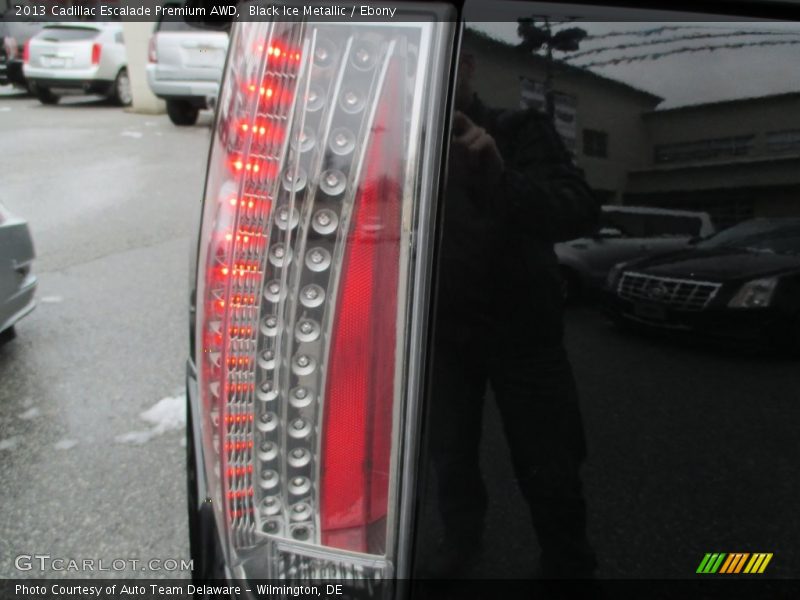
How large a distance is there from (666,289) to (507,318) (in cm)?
20

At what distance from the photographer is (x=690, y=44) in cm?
81

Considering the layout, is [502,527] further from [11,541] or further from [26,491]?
[26,491]

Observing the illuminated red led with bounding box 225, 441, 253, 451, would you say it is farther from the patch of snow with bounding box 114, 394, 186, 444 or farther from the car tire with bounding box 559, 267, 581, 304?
the patch of snow with bounding box 114, 394, 186, 444

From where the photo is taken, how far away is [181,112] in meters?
11.0

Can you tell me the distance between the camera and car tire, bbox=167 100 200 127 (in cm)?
1088

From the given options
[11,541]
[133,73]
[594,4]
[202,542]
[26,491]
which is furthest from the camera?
[133,73]

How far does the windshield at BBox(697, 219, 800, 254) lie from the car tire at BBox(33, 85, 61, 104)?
14.2 m

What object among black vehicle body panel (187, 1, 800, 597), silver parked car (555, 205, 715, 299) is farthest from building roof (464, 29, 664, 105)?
silver parked car (555, 205, 715, 299)

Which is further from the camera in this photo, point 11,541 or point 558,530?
point 11,541

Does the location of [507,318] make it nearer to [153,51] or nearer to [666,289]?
[666,289]

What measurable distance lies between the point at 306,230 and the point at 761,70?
0.55m

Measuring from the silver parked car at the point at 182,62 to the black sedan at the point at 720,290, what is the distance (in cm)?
930

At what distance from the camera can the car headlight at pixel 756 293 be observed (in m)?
0.87

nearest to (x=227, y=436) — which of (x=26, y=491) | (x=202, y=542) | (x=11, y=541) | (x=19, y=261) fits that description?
(x=202, y=542)
